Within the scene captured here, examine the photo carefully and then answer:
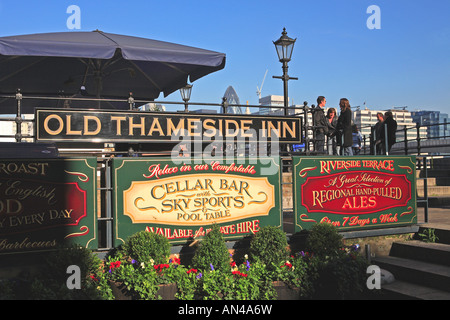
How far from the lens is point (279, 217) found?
26.8ft

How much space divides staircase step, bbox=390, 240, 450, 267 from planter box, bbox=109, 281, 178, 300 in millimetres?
4598

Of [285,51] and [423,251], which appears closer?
[423,251]

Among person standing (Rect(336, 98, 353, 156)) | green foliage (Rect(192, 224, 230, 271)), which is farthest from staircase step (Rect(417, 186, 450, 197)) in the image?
green foliage (Rect(192, 224, 230, 271))

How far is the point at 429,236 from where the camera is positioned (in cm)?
891

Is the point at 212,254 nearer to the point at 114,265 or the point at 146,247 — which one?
the point at 146,247

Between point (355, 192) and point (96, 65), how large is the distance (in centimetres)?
637

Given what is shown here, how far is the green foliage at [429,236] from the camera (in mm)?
8818

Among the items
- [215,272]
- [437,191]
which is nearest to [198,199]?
[215,272]

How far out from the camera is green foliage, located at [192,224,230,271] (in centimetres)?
696

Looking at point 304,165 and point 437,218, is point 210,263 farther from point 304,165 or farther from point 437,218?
point 437,218

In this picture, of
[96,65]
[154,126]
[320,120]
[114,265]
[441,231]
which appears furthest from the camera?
[320,120]

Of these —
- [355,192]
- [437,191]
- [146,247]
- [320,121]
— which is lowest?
[146,247]

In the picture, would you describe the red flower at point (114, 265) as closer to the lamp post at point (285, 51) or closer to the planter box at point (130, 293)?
the planter box at point (130, 293)

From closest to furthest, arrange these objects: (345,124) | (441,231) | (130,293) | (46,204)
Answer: (130,293) < (46,204) < (441,231) < (345,124)
